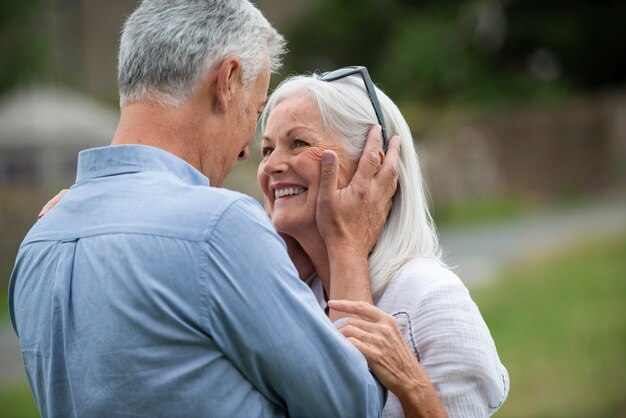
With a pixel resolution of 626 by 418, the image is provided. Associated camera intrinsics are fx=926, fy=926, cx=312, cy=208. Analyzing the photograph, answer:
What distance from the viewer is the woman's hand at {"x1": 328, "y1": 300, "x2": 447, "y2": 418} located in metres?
2.38

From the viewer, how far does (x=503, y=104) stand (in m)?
27.5

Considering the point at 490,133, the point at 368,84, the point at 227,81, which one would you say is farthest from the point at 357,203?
the point at 490,133

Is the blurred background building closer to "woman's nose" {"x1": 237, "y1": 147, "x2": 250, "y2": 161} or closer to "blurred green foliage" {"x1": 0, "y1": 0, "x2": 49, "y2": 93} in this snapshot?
"blurred green foliage" {"x1": 0, "y1": 0, "x2": 49, "y2": 93}

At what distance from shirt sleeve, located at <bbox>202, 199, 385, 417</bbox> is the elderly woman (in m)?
0.30

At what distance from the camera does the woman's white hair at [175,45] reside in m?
2.22

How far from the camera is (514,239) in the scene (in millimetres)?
15797

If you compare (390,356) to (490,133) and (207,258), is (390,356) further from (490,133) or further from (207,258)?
(490,133)

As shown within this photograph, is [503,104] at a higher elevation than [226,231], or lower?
lower

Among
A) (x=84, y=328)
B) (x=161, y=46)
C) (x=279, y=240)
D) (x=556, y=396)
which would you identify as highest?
(x=161, y=46)

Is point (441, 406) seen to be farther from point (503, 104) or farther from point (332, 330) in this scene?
point (503, 104)

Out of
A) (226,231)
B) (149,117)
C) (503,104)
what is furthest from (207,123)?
(503,104)

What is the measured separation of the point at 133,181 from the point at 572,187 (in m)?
23.3

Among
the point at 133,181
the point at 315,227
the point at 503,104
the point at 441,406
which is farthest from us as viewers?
the point at 503,104

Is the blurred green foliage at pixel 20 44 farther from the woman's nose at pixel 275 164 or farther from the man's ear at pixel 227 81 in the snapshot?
the man's ear at pixel 227 81
